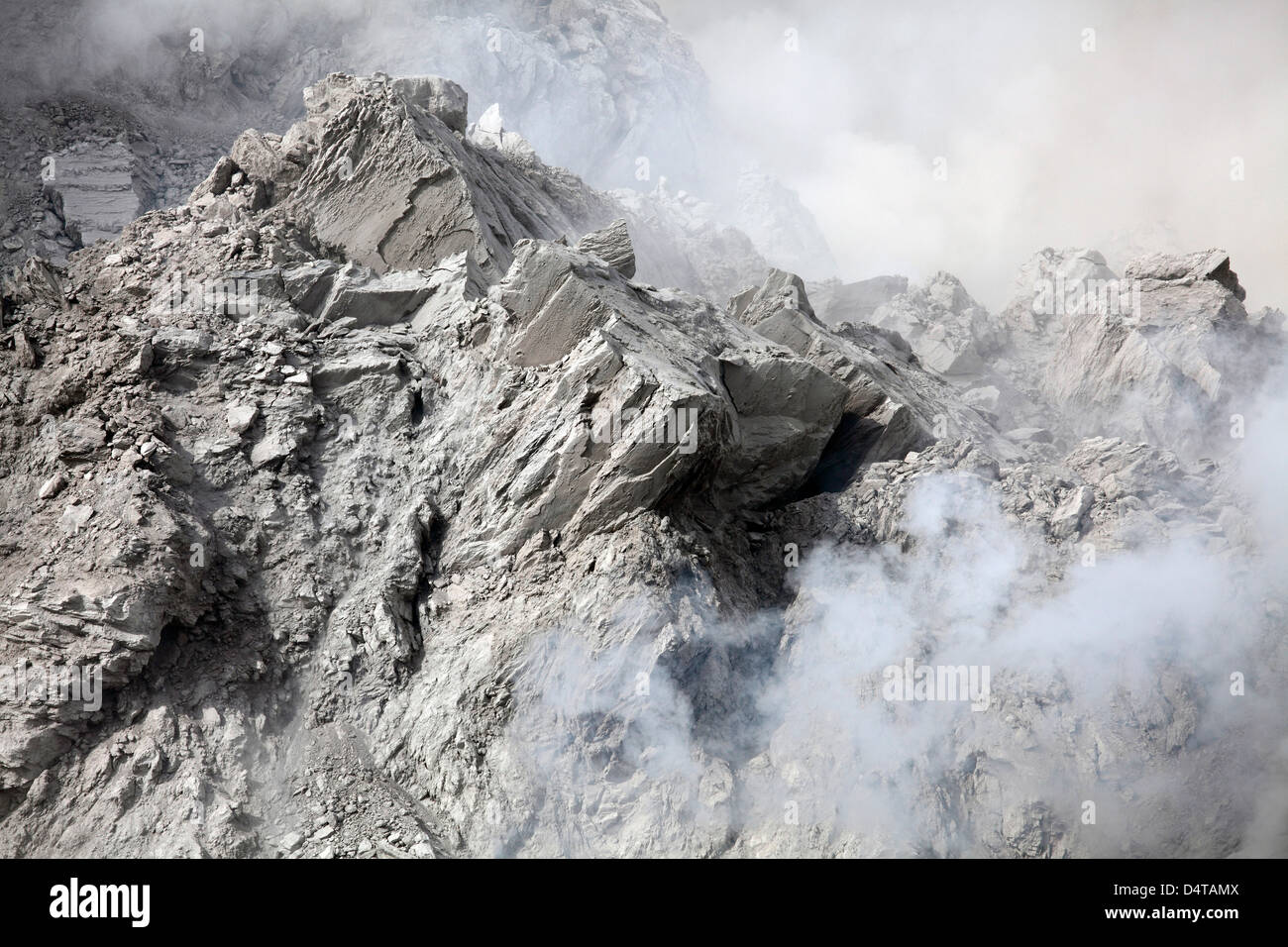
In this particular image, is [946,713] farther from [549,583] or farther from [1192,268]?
[1192,268]

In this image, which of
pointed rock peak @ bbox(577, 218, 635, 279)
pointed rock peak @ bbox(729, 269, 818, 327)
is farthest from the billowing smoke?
pointed rock peak @ bbox(577, 218, 635, 279)

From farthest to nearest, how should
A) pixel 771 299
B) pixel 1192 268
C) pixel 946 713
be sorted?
1. pixel 1192 268
2. pixel 771 299
3. pixel 946 713

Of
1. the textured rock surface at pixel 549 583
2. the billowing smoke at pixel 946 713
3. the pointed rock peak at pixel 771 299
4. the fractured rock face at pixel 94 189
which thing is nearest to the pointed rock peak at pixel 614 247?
the textured rock surface at pixel 549 583

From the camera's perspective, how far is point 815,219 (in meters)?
56.4

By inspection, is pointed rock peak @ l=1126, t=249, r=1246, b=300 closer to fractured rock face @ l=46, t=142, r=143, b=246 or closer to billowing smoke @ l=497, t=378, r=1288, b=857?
billowing smoke @ l=497, t=378, r=1288, b=857

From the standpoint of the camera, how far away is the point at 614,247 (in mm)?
20562

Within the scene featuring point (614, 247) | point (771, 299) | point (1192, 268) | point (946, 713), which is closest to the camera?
point (946, 713)

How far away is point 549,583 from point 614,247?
868 cm

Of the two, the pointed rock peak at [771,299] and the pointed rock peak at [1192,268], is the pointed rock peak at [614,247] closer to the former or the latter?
the pointed rock peak at [771,299]

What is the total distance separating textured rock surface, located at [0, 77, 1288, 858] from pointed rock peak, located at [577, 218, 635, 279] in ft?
1.38

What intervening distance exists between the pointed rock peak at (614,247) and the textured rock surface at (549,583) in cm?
42

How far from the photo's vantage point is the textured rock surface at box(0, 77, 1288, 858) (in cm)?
1354

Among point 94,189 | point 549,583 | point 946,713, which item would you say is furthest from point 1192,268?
point 94,189

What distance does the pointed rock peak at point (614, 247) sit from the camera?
20422mm
